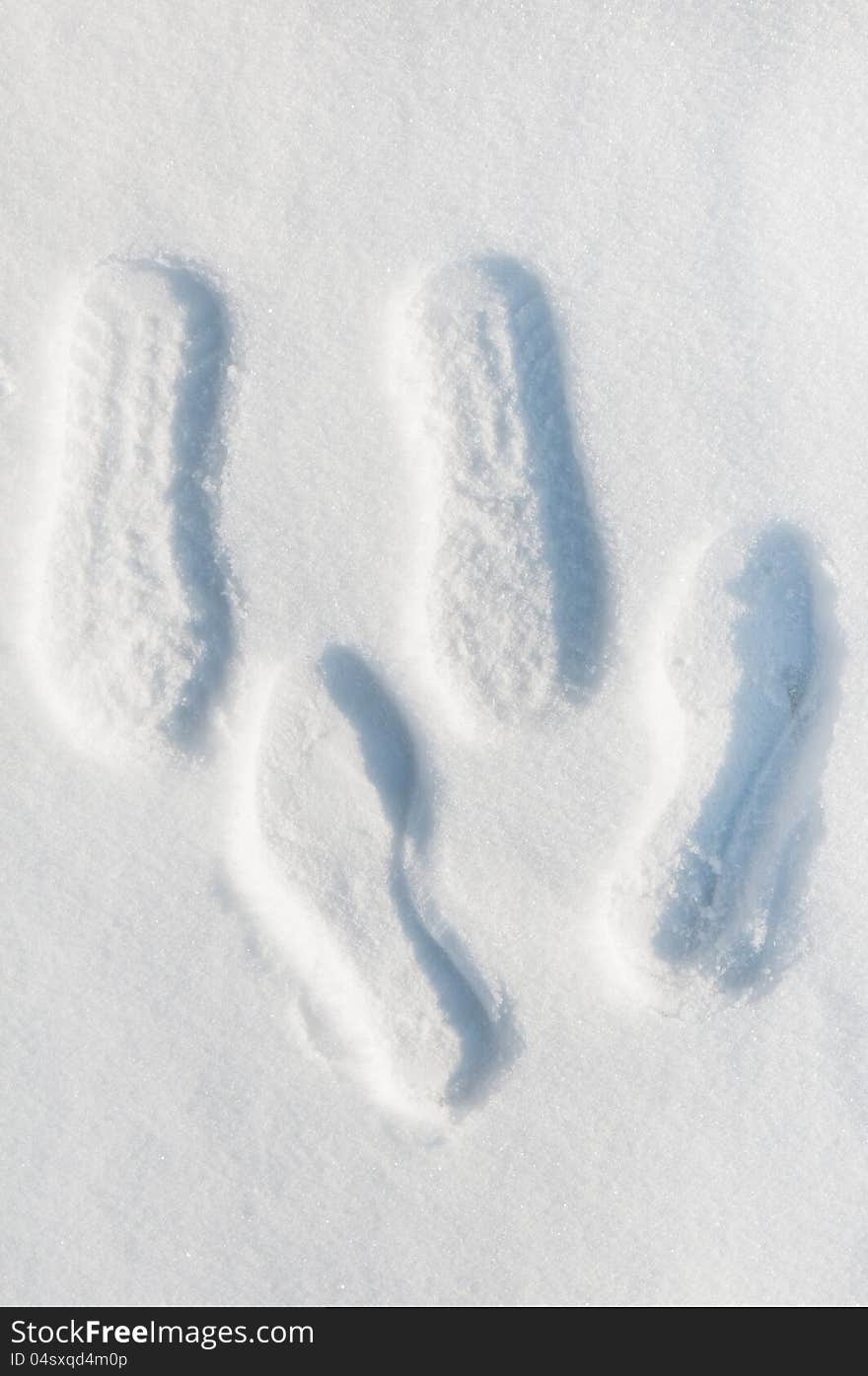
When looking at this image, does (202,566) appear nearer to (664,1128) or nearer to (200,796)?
(200,796)

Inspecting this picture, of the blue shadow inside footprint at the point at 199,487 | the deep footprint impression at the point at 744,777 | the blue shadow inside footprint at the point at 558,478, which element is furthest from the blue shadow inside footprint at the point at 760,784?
the blue shadow inside footprint at the point at 199,487

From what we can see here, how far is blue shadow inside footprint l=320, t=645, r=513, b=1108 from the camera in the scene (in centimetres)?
78

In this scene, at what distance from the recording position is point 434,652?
2.57 feet

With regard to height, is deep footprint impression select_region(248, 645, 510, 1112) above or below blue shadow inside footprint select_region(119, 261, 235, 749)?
below

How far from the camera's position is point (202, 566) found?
79 centimetres

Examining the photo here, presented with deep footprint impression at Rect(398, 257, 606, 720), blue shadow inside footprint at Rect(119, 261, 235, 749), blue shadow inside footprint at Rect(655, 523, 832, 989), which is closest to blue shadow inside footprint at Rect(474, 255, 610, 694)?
deep footprint impression at Rect(398, 257, 606, 720)

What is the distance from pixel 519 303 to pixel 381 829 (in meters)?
0.42

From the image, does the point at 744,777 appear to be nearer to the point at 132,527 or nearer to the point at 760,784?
the point at 760,784

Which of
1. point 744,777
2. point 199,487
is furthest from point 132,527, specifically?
point 744,777

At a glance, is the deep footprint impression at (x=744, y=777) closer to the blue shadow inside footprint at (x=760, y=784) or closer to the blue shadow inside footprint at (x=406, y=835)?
the blue shadow inside footprint at (x=760, y=784)

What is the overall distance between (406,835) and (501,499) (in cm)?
27

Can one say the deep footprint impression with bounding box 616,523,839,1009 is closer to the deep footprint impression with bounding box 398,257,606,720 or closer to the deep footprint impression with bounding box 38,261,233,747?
the deep footprint impression with bounding box 398,257,606,720

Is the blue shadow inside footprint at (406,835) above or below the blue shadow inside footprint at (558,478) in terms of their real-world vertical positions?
below

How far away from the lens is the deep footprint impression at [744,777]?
0.77 metres
